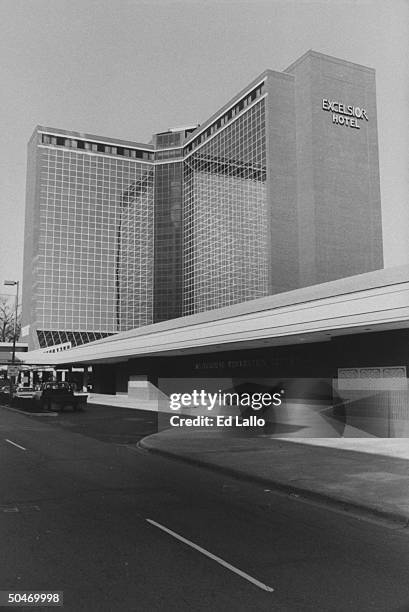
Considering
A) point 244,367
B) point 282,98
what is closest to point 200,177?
point 282,98

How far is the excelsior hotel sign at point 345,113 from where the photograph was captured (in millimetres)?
142250

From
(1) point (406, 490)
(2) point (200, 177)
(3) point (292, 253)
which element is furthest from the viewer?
(2) point (200, 177)

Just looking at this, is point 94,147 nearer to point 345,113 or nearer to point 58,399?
point 345,113

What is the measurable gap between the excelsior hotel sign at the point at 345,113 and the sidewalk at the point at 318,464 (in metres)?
136

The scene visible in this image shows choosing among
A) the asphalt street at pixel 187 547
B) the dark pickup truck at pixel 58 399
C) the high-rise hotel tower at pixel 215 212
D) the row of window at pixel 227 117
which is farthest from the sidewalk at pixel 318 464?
the row of window at pixel 227 117

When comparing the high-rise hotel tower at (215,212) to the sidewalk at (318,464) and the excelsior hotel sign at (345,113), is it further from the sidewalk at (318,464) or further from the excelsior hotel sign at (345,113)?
the sidewalk at (318,464)

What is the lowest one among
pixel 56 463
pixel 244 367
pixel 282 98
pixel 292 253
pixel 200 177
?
pixel 56 463

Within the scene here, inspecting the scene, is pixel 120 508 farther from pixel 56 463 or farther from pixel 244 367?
pixel 244 367

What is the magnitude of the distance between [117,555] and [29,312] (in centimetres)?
14823

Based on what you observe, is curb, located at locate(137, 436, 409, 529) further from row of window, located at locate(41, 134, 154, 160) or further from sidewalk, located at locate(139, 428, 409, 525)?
row of window, located at locate(41, 134, 154, 160)

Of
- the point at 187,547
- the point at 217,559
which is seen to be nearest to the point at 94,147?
the point at 187,547

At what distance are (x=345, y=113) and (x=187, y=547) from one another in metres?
150

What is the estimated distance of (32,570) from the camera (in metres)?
5.48

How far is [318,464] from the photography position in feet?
42.1
